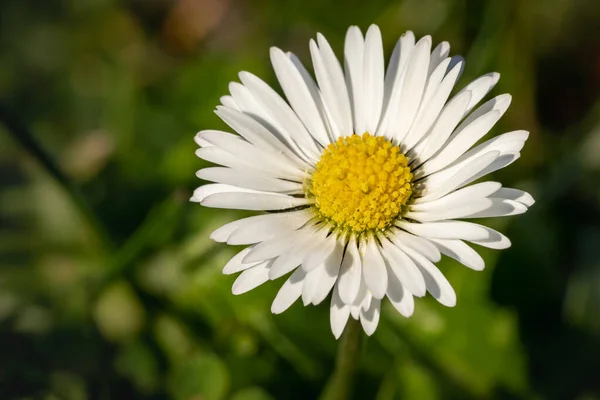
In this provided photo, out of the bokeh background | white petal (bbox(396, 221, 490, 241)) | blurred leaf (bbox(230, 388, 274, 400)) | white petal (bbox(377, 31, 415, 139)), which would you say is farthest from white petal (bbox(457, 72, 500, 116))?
blurred leaf (bbox(230, 388, 274, 400))

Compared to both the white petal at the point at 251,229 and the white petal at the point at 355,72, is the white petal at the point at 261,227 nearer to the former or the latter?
the white petal at the point at 251,229

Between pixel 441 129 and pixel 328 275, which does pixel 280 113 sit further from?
pixel 328 275

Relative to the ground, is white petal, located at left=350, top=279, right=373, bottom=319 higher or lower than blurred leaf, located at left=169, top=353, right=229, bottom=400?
higher

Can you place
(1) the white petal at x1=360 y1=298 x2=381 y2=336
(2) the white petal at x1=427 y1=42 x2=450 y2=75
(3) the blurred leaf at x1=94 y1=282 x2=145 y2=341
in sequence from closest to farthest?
(1) the white petal at x1=360 y1=298 x2=381 y2=336 → (2) the white petal at x1=427 y1=42 x2=450 y2=75 → (3) the blurred leaf at x1=94 y1=282 x2=145 y2=341

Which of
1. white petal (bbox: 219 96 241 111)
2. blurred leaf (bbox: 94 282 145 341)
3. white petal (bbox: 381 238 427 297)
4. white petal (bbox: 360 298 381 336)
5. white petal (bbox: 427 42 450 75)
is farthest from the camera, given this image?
blurred leaf (bbox: 94 282 145 341)

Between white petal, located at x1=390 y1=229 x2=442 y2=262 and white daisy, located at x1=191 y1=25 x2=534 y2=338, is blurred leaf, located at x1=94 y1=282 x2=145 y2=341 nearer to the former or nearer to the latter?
white daisy, located at x1=191 y1=25 x2=534 y2=338

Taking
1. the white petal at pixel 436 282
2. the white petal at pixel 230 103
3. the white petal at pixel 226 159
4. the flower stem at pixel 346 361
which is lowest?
the flower stem at pixel 346 361

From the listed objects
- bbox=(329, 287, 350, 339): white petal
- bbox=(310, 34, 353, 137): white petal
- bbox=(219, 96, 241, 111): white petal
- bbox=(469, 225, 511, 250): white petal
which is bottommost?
bbox=(329, 287, 350, 339): white petal

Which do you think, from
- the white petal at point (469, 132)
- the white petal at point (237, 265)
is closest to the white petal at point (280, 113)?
the white petal at point (469, 132)
